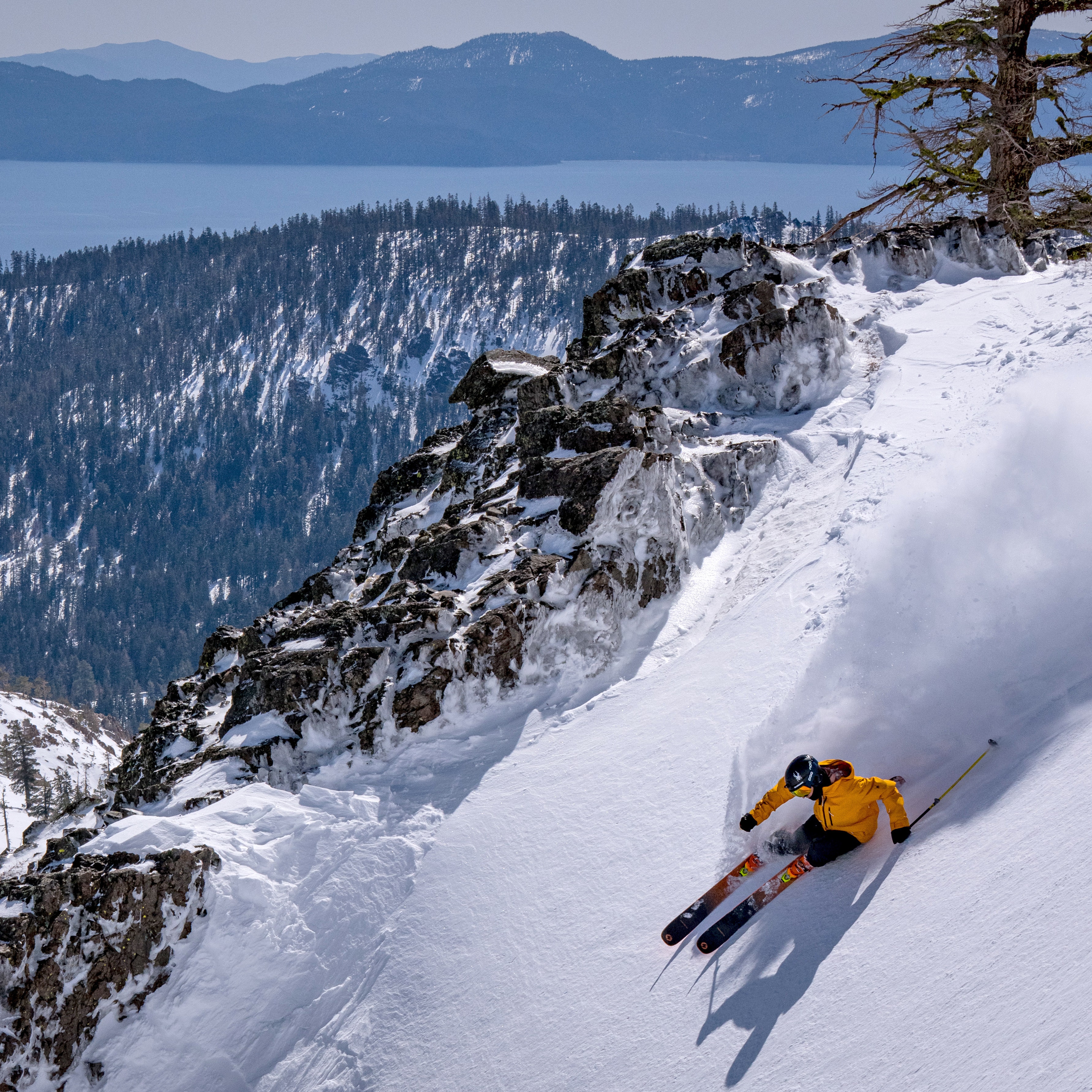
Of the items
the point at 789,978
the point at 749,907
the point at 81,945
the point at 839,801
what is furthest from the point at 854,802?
the point at 81,945

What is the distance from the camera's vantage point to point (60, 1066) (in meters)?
10.2

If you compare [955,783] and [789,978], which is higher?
[955,783]

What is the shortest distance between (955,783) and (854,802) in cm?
109

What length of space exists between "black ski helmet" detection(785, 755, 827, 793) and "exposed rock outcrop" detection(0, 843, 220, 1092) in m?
7.02

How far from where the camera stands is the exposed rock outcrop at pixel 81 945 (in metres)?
10.2

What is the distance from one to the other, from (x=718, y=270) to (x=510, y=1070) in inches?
763

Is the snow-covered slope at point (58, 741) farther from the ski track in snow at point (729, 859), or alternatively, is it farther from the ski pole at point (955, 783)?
the ski pole at point (955, 783)

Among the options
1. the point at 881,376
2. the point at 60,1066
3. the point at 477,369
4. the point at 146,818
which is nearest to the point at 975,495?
the point at 881,376

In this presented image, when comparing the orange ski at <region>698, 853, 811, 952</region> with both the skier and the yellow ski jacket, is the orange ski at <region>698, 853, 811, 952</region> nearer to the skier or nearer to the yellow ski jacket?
the skier

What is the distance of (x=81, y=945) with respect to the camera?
10.6 metres

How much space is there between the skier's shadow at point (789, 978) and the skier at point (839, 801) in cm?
31

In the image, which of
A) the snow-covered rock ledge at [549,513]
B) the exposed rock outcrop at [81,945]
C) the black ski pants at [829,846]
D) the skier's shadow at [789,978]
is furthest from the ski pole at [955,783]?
the exposed rock outcrop at [81,945]

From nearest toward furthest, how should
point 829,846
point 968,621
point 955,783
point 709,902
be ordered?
point 829,846, point 955,783, point 709,902, point 968,621

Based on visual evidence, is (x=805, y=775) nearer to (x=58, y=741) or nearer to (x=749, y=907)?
(x=749, y=907)
